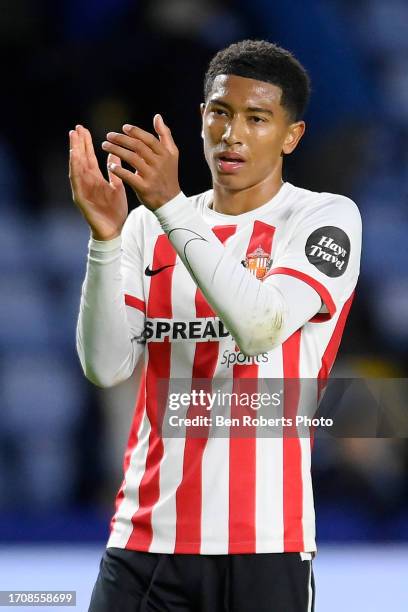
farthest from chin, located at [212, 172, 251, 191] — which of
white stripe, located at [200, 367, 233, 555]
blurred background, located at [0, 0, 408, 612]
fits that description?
blurred background, located at [0, 0, 408, 612]

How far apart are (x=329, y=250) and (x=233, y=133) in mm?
320

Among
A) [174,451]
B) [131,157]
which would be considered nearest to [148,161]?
[131,157]

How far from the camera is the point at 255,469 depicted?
6.66 ft

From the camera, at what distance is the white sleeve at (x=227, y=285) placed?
185cm

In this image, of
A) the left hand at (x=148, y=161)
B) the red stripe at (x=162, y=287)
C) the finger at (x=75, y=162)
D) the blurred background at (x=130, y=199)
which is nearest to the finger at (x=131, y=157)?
the left hand at (x=148, y=161)

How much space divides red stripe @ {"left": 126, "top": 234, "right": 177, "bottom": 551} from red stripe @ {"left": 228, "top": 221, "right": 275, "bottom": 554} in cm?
15

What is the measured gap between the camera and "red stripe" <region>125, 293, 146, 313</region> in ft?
7.23

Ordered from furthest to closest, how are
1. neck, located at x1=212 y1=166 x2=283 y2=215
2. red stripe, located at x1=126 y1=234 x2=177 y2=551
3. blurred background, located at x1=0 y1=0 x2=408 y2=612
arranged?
blurred background, located at x1=0 y1=0 x2=408 y2=612
neck, located at x1=212 y1=166 x2=283 y2=215
red stripe, located at x1=126 y1=234 x2=177 y2=551

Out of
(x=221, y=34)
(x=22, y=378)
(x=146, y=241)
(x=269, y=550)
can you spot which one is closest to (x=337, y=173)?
(x=221, y=34)

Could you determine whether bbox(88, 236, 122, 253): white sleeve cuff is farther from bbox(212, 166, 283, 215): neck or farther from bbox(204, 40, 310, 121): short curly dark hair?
bbox(204, 40, 310, 121): short curly dark hair

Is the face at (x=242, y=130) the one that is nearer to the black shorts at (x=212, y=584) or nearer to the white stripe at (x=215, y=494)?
the white stripe at (x=215, y=494)

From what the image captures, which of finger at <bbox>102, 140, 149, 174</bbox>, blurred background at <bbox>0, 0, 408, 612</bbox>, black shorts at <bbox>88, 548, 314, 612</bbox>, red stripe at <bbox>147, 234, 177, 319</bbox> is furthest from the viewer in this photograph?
blurred background at <bbox>0, 0, 408, 612</bbox>

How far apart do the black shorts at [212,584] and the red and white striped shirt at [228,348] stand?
3 centimetres

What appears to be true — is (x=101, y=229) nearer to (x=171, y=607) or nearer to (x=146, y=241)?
(x=146, y=241)
